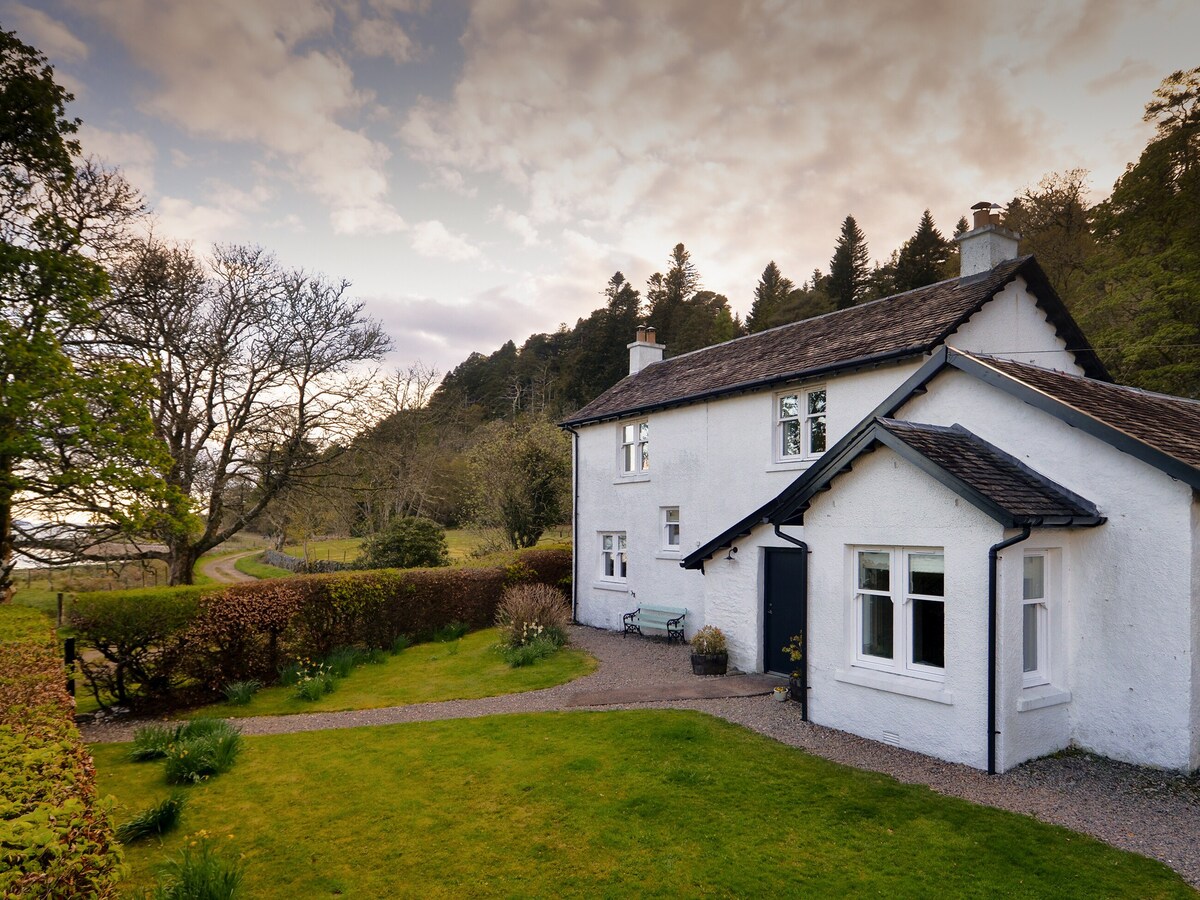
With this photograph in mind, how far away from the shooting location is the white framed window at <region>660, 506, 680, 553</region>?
1858 centimetres

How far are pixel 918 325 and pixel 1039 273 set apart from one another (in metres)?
3.22

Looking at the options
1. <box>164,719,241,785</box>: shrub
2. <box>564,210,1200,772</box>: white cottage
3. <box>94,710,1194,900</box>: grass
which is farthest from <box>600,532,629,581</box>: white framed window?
<box>164,719,241,785</box>: shrub

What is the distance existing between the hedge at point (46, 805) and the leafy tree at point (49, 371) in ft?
17.1

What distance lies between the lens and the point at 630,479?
19859mm

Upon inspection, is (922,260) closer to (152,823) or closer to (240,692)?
(240,692)

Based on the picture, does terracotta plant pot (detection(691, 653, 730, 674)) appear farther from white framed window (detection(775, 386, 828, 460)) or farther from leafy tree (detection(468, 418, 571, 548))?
leafy tree (detection(468, 418, 571, 548))

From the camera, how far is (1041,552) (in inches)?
338

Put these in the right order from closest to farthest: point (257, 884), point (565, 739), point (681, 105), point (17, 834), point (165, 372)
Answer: point (17, 834), point (257, 884), point (565, 739), point (681, 105), point (165, 372)

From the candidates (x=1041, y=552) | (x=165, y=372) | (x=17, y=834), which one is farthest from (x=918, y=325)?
(x=165, y=372)

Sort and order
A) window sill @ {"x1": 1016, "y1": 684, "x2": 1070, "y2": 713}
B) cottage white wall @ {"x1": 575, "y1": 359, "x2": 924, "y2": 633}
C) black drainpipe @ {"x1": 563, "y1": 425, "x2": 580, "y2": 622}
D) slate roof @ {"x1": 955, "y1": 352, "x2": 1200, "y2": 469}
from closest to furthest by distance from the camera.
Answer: window sill @ {"x1": 1016, "y1": 684, "x2": 1070, "y2": 713} < slate roof @ {"x1": 955, "y1": 352, "x2": 1200, "y2": 469} < cottage white wall @ {"x1": 575, "y1": 359, "x2": 924, "y2": 633} < black drainpipe @ {"x1": 563, "y1": 425, "x2": 580, "y2": 622}

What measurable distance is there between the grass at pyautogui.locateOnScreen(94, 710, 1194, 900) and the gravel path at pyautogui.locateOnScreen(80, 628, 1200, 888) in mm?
401

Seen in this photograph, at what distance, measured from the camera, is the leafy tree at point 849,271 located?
159ft

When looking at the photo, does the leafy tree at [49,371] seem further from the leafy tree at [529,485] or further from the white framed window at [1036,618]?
the leafy tree at [529,485]

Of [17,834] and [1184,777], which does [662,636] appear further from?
[17,834]
